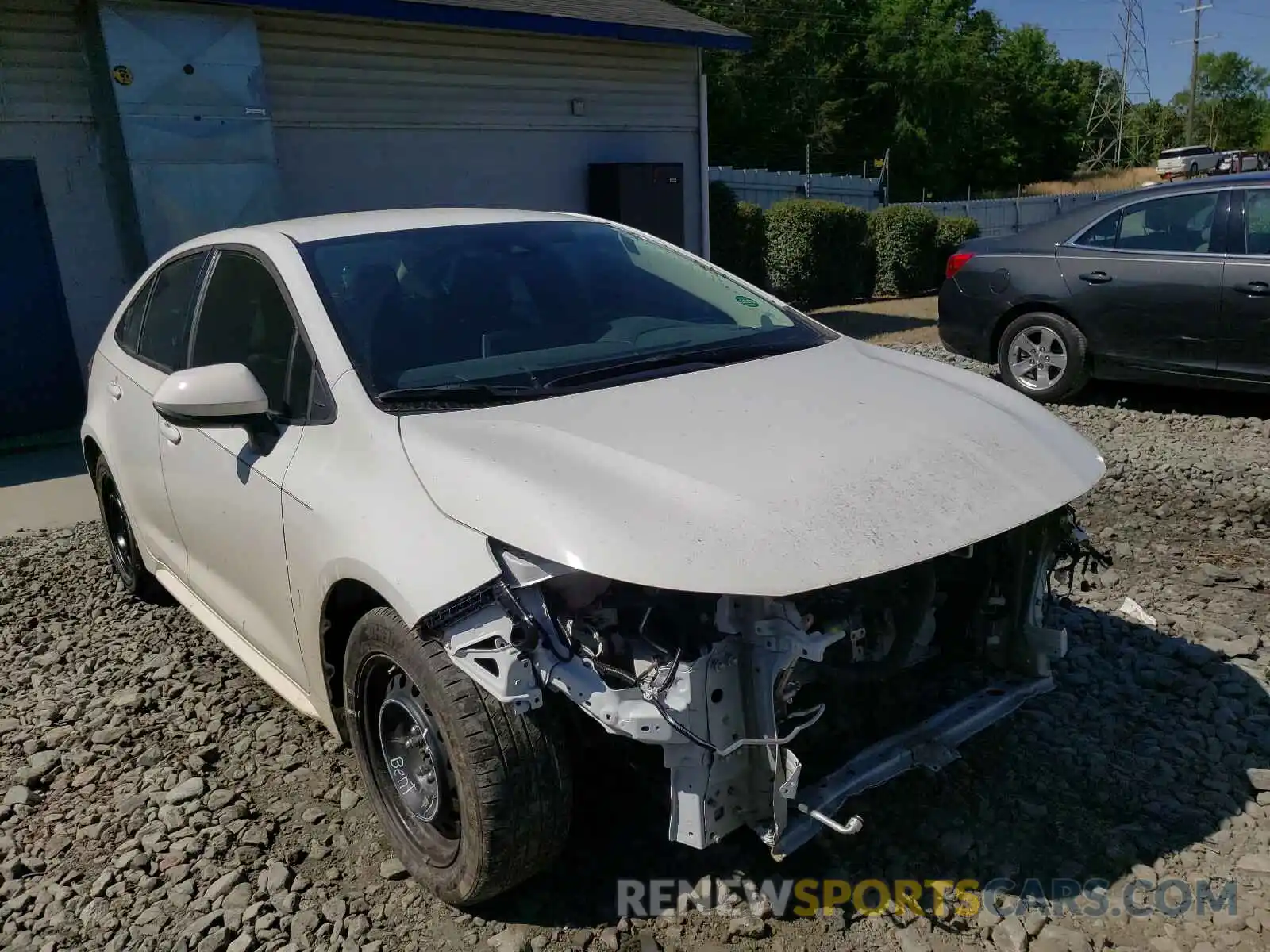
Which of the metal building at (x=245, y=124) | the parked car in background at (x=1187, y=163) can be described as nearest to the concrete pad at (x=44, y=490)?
the metal building at (x=245, y=124)

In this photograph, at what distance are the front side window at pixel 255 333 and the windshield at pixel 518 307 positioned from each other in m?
0.18

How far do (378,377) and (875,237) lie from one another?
627 inches

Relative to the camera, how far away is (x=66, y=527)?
20.5 ft

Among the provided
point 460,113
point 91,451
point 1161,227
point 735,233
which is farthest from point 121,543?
point 735,233

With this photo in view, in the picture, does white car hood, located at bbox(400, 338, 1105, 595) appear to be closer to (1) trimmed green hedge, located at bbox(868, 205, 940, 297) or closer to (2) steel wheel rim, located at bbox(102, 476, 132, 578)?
(2) steel wheel rim, located at bbox(102, 476, 132, 578)

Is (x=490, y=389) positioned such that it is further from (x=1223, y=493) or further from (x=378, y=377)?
(x=1223, y=493)

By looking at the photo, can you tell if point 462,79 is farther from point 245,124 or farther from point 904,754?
point 904,754

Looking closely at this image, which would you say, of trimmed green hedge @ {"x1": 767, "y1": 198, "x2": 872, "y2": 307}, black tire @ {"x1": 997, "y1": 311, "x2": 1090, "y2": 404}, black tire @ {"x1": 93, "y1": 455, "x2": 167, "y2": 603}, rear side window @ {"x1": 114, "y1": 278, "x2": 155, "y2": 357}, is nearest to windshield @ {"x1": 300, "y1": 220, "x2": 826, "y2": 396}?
rear side window @ {"x1": 114, "y1": 278, "x2": 155, "y2": 357}

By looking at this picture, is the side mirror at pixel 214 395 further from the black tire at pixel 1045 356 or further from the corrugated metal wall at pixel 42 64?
the corrugated metal wall at pixel 42 64

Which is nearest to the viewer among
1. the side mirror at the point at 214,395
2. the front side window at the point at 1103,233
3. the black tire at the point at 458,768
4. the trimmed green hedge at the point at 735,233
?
the black tire at the point at 458,768

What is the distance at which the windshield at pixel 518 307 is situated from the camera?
309 cm

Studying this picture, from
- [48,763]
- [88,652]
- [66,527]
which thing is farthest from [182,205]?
[48,763]

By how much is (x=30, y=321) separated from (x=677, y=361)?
728 cm

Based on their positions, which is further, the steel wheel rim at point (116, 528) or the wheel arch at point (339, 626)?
the steel wheel rim at point (116, 528)
